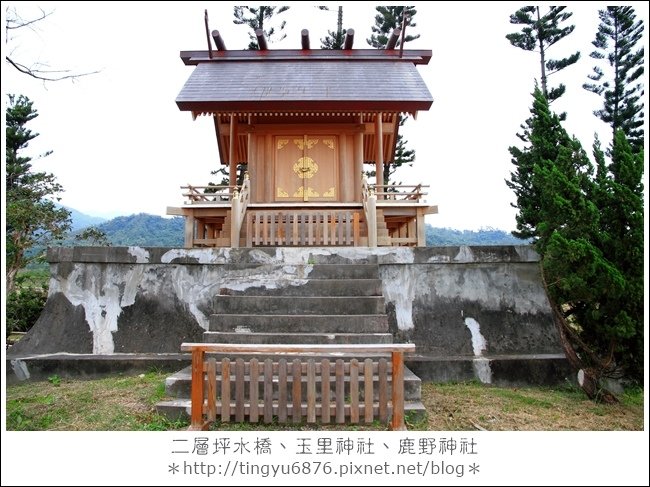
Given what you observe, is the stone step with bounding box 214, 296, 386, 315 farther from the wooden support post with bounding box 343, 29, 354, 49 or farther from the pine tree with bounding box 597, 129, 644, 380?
the wooden support post with bounding box 343, 29, 354, 49

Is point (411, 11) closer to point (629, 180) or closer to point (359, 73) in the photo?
point (359, 73)

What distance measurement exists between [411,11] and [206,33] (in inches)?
512

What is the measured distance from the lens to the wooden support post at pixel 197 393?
154 inches

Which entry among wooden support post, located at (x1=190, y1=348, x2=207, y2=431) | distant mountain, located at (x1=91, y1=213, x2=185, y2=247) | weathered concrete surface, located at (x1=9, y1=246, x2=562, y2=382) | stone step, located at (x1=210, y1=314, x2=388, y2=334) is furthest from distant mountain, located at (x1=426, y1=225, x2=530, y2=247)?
wooden support post, located at (x1=190, y1=348, x2=207, y2=431)

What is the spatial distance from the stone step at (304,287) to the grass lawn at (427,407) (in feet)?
4.52

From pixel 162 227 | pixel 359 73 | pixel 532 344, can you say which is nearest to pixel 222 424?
pixel 532 344

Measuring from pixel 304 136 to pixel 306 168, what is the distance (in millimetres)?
806

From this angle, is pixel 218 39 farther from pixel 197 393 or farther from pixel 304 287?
pixel 197 393

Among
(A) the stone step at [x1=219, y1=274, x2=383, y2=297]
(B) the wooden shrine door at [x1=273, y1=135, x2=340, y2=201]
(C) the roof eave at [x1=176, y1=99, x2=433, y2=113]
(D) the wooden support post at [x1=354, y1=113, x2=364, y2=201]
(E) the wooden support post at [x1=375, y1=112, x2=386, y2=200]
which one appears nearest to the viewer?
(A) the stone step at [x1=219, y1=274, x2=383, y2=297]

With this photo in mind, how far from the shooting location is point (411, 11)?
20062 millimetres

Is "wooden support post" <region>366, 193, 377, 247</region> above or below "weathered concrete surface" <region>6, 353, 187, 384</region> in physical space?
above

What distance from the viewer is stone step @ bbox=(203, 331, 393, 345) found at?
15.9 feet

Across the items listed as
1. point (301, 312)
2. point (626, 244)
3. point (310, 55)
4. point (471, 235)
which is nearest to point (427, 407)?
point (301, 312)

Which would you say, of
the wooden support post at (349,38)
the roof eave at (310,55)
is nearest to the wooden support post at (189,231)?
the roof eave at (310,55)
